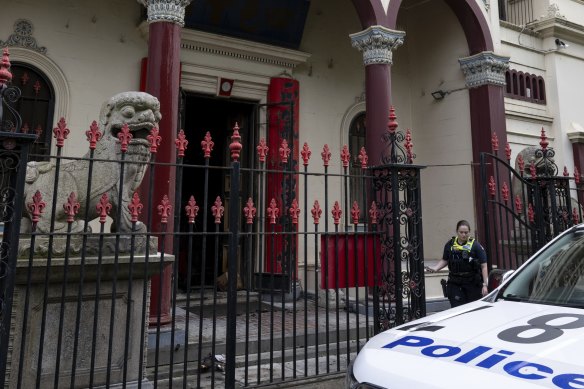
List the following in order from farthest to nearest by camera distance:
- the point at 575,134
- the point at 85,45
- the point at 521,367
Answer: the point at 575,134
the point at 85,45
the point at 521,367

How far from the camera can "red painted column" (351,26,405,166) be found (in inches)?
315

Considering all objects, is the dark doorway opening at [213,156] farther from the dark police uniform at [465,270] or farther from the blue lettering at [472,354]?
the blue lettering at [472,354]

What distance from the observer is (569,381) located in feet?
5.56

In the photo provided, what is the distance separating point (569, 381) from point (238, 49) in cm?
825

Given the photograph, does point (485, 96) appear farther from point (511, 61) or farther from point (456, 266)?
point (456, 266)

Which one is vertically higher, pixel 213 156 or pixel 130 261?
pixel 213 156

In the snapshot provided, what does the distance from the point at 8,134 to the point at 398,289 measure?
3588 millimetres

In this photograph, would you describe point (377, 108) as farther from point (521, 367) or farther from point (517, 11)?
→ point (517, 11)

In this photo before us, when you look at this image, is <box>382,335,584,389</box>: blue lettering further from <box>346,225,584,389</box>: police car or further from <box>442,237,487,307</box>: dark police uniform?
<box>442,237,487,307</box>: dark police uniform

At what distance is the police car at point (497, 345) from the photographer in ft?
5.94

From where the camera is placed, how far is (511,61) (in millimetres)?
10930

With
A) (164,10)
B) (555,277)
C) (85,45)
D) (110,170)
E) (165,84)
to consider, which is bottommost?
(555,277)

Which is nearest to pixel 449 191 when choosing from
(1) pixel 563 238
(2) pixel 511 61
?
(2) pixel 511 61

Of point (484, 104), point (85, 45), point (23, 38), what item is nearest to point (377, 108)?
point (484, 104)
